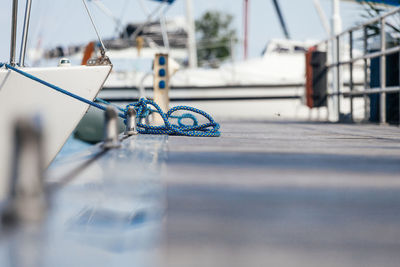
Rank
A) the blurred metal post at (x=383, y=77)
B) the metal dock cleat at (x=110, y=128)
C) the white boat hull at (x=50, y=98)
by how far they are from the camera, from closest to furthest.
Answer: the metal dock cleat at (x=110, y=128), the white boat hull at (x=50, y=98), the blurred metal post at (x=383, y=77)

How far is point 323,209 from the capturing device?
3.48 feet

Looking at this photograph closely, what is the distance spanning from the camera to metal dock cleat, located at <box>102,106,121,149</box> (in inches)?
72.8

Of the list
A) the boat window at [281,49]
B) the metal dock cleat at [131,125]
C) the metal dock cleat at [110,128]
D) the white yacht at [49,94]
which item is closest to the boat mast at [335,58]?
the white yacht at [49,94]

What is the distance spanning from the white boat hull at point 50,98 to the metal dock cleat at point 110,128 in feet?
4.31

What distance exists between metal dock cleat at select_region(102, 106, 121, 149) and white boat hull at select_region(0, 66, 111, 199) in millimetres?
1313

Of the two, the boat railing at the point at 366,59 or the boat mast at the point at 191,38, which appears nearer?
the boat railing at the point at 366,59

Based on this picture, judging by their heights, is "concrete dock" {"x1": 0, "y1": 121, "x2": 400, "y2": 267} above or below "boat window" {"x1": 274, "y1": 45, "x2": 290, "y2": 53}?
below

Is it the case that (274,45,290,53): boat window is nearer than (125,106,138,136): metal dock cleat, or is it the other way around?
(125,106,138,136): metal dock cleat

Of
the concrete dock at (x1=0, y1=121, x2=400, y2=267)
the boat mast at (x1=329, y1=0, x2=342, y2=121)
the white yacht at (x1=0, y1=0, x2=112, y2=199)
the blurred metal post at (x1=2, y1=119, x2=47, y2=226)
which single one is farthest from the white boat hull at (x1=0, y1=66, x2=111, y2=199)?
the boat mast at (x1=329, y1=0, x2=342, y2=121)

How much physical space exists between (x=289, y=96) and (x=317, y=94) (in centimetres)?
350

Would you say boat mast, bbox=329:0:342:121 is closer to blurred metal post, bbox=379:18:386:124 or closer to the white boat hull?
blurred metal post, bbox=379:18:386:124

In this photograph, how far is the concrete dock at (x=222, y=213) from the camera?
78 centimetres

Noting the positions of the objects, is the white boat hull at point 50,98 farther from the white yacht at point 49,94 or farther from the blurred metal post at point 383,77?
the blurred metal post at point 383,77

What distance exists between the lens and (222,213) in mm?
1001
